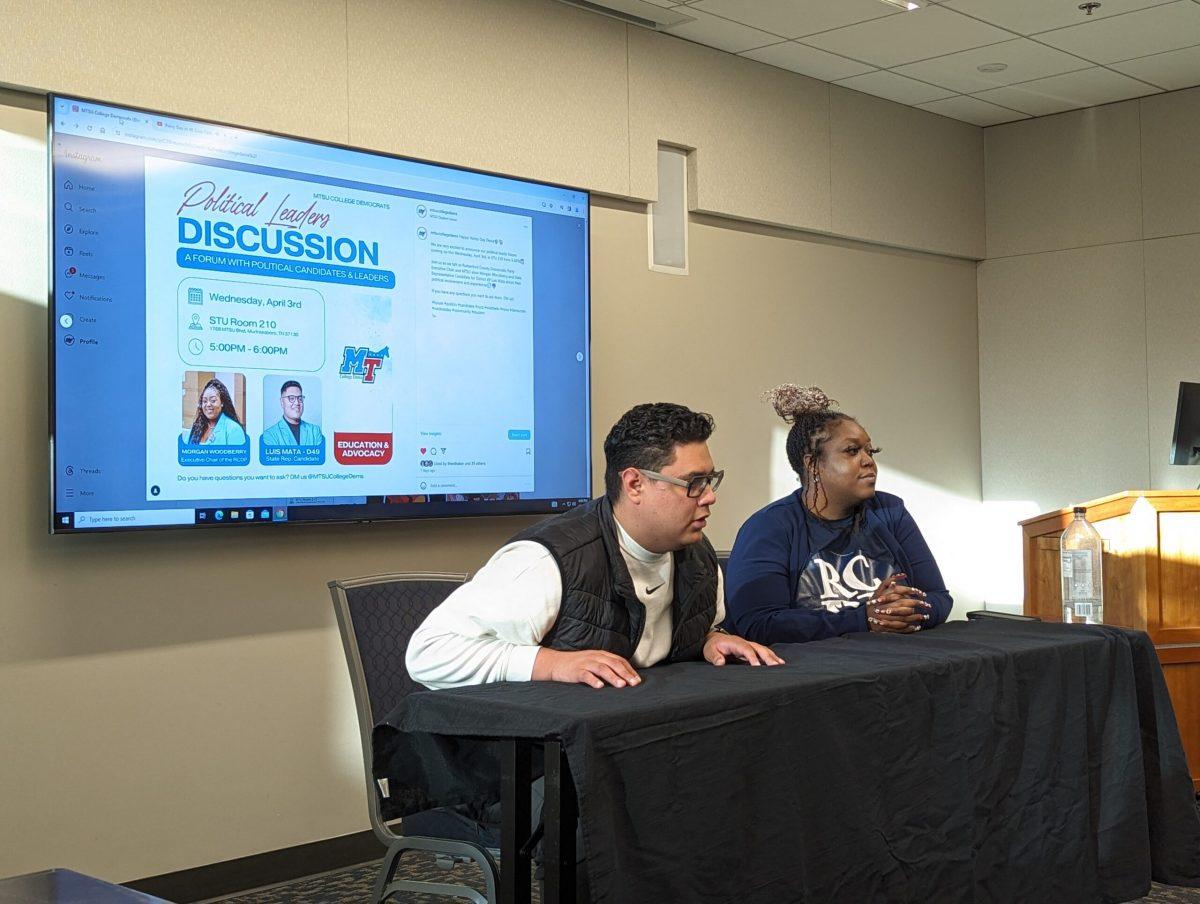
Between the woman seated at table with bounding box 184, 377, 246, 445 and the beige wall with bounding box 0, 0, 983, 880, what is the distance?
32 centimetres

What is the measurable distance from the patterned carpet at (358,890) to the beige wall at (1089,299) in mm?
2946

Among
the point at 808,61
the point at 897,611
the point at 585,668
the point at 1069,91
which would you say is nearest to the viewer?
the point at 585,668

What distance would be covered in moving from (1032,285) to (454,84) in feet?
11.8

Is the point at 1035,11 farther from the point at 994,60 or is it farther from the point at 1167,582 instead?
the point at 1167,582

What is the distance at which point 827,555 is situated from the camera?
3.30 meters

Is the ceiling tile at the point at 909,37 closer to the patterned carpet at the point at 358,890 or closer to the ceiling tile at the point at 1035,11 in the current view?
the ceiling tile at the point at 1035,11

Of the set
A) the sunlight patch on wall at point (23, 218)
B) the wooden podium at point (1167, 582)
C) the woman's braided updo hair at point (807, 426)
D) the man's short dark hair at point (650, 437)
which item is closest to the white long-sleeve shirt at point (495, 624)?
the man's short dark hair at point (650, 437)

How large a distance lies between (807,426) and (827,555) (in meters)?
0.40

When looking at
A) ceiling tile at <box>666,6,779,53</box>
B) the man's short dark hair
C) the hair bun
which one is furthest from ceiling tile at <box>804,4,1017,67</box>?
the man's short dark hair

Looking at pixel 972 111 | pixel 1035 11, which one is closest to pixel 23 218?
pixel 1035 11

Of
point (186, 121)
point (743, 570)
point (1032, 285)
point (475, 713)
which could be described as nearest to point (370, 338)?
point (186, 121)

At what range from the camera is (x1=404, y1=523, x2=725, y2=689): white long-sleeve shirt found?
89.0 inches

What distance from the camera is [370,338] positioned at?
416 cm

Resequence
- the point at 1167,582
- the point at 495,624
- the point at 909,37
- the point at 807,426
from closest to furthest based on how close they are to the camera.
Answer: the point at 495,624 → the point at 807,426 → the point at 1167,582 → the point at 909,37
